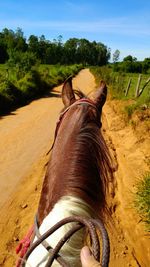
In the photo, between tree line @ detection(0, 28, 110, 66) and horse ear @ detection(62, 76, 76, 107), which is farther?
tree line @ detection(0, 28, 110, 66)

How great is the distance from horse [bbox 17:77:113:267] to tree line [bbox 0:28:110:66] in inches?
724

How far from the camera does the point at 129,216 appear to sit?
6.30 m

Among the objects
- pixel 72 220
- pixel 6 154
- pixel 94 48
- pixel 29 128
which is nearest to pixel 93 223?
pixel 72 220

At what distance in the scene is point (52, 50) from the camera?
80125 mm

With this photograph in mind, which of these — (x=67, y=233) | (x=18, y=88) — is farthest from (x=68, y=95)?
(x=18, y=88)

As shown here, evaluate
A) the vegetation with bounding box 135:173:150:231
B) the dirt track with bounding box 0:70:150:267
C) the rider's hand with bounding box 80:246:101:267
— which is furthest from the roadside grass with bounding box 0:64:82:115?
the rider's hand with bounding box 80:246:101:267

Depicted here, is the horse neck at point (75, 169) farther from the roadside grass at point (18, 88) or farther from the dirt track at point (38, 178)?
the roadside grass at point (18, 88)

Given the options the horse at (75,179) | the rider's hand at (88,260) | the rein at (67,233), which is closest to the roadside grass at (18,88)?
the horse at (75,179)

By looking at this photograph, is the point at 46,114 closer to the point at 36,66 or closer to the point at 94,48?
the point at 36,66

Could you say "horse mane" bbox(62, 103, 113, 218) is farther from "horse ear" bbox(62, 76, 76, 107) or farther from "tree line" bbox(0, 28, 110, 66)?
"tree line" bbox(0, 28, 110, 66)

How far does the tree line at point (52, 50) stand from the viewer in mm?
52719

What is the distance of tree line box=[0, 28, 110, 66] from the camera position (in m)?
52.7

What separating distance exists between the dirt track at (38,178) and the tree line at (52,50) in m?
9.15

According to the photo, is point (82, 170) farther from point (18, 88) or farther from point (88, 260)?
point (18, 88)
